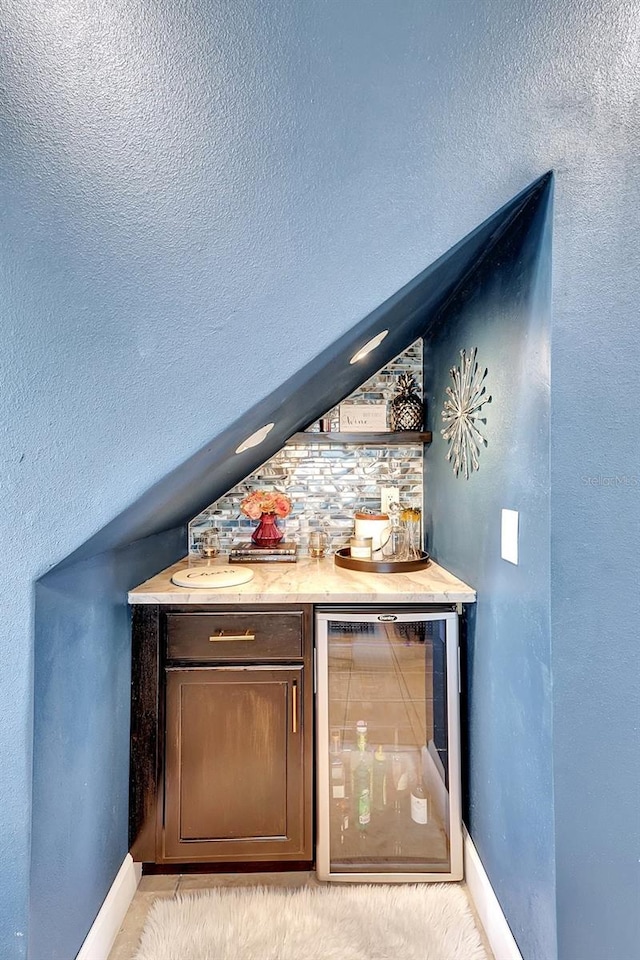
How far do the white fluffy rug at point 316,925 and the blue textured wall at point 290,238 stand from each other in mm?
545

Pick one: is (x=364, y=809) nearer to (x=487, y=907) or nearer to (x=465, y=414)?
(x=487, y=907)

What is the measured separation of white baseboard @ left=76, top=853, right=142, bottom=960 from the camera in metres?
1.36

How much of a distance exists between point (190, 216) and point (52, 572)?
3.03 ft

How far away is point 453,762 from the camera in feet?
5.52

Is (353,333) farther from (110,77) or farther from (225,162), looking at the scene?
(110,77)

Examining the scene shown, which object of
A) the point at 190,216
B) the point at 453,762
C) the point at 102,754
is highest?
the point at 190,216

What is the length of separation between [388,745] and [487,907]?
0.52m

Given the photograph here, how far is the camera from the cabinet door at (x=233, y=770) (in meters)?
1.70

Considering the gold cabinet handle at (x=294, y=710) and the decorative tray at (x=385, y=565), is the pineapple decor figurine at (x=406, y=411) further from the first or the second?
the gold cabinet handle at (x=294, y=710)

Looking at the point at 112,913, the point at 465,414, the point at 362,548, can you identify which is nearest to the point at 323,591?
the point at 362,548

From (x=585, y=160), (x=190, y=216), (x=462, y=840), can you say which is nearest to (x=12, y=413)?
(x=190, y=216)

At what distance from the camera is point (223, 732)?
5.59 feet

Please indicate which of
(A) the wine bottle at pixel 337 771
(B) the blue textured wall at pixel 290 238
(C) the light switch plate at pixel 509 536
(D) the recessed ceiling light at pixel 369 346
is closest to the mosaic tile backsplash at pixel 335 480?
(D) the recessed ceiling light at pixel 369 346

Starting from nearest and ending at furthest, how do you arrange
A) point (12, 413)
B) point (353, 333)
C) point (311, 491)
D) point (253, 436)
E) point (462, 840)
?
point (12, 413)
point (353, 333)
point (253, 436)
point (462, 840)
point (311, 491)
